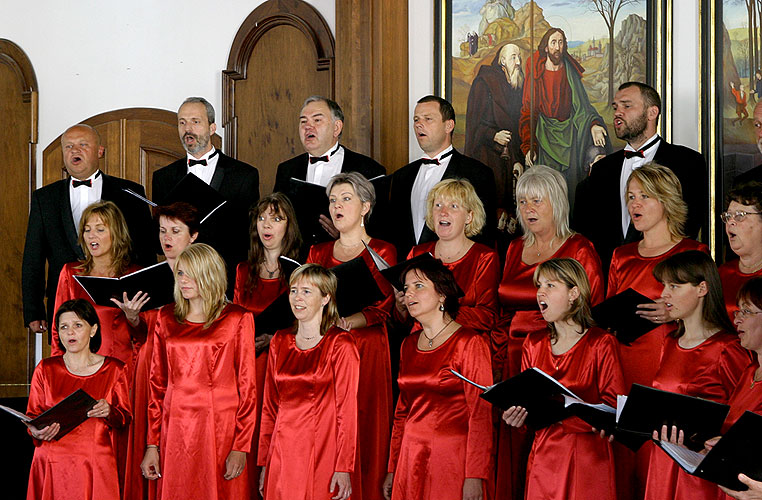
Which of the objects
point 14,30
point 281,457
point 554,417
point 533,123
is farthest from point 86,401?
point 14,30

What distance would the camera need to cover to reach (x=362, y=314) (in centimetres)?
427

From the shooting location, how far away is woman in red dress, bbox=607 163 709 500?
12.7ft

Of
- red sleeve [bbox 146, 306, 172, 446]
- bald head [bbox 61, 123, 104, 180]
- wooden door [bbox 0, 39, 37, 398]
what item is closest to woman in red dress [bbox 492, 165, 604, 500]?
red sleeve [bbox 146, 306, 172, 446]

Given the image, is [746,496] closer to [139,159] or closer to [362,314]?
[362,314]

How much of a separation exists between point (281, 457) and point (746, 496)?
1.82 m

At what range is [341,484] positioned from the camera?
3.71m

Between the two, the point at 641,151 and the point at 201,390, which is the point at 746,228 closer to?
the point at 641,151

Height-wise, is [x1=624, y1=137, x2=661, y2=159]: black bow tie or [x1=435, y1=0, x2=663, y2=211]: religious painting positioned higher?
[x1=435, y1=0, x2=663, y2=211]: religious painting

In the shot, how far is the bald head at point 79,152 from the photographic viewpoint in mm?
5383

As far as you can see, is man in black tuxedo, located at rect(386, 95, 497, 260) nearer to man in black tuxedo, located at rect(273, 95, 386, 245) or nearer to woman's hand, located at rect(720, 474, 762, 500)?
man in black tuxedo, located at rect(273, 95, 386, 245)

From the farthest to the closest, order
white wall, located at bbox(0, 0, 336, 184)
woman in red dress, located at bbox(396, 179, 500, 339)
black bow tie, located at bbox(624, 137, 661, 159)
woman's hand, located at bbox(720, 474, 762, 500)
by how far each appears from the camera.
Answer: white wall, located at bbox(0, 0, 336, 184) → black bow tie, located at bbox(624, 137, 661, 159) → woman in red dress, located at bbox(396, 179, 500, 339) → woman's hand, located at bbox(720, 474, 762, 500)

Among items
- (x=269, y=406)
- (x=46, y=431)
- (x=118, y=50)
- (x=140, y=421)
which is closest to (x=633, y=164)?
(x=269, y=406)

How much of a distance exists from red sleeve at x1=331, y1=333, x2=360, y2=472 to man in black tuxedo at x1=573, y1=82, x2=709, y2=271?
1.53 metres

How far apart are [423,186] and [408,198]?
0.11 m
